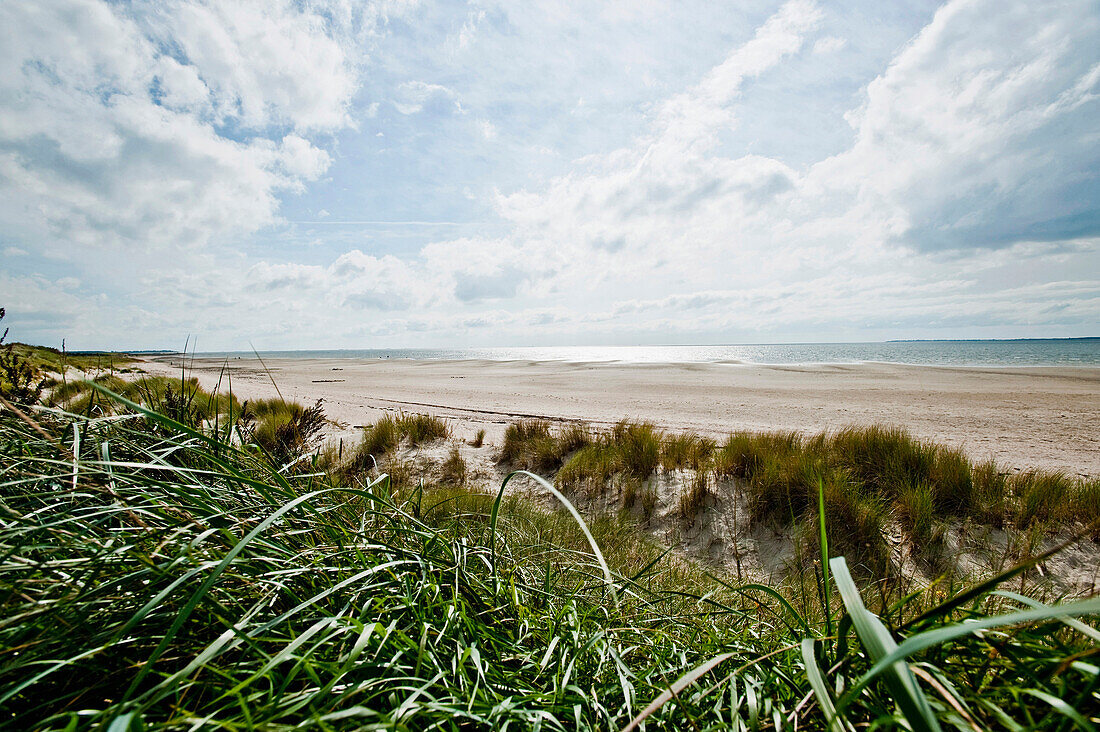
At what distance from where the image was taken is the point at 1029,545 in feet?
11.4

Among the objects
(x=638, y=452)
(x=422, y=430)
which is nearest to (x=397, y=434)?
(x=422, y=430)

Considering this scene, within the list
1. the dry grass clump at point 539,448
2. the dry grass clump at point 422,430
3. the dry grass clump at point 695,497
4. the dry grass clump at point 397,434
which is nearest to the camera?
the dry grass clump at point 695,497

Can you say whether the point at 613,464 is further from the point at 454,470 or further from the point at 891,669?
the point at 891,669

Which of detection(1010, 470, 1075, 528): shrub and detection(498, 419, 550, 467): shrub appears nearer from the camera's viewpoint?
detection(1010, 470, 1075, 528): shrub

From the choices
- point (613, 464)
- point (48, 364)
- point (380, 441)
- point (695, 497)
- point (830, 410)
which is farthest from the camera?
point (830, 410)

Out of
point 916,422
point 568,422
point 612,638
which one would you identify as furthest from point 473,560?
point 916,422

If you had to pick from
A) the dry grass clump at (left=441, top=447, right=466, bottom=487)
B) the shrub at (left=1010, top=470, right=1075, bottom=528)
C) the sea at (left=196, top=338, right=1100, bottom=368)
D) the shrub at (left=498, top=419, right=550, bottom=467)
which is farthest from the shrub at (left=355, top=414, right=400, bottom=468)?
the sea at (left=196, top=338, right=1100, bottom=368)

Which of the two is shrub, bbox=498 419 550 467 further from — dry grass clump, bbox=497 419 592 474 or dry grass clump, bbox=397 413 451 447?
dry grass clump, bbox=397 413 451 447

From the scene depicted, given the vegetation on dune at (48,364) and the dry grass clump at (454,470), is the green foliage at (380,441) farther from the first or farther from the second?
the vegetation on dune at (48,364)

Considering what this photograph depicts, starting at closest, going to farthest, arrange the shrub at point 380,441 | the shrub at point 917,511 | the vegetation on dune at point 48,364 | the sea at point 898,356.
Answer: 1. the vegetation on dune at point 48,364
2. the shrub at point 917,511
3. the shrub at point 380,441
4. the sea at point 898,356

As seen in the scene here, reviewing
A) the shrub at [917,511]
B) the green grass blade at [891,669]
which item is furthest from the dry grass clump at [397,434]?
the green grass blade at [891,669]

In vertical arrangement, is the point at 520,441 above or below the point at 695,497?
above

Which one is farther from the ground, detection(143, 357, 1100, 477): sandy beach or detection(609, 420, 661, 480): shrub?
detection(609, 420, 661, 480): shrub

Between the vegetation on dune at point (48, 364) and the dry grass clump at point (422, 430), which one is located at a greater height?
the vegetation on dune at point (48, 364)
